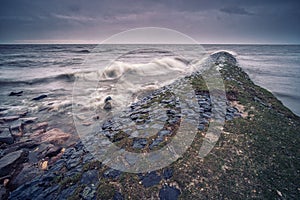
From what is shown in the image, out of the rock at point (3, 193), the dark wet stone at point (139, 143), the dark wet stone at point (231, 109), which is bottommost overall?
the rock at point (3, 193)

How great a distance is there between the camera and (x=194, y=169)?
8.98 ft

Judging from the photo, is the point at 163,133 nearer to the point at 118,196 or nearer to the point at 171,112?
the point at 171,112

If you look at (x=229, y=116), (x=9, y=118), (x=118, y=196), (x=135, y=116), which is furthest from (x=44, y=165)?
(x=229, y=116)

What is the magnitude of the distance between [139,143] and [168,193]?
117 centimetres

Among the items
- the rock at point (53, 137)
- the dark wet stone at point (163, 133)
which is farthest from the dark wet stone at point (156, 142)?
the rock at point (53, 137)

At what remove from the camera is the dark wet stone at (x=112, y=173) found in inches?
109

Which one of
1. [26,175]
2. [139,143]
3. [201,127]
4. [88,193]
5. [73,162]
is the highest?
[201,127]

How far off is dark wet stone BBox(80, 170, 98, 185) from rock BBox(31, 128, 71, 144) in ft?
10.2

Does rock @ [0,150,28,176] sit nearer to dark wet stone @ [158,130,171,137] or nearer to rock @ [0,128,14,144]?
rock @ [0,128,14,144]

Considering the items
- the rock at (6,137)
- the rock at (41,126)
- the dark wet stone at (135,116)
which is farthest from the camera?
the rock at (41,126)

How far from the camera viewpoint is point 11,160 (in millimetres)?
4445

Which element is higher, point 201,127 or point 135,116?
point 201,127

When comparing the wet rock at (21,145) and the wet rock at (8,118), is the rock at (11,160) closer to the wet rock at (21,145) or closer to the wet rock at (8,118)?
the wet rock at (21,145)

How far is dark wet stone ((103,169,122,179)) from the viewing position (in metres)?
2.78
